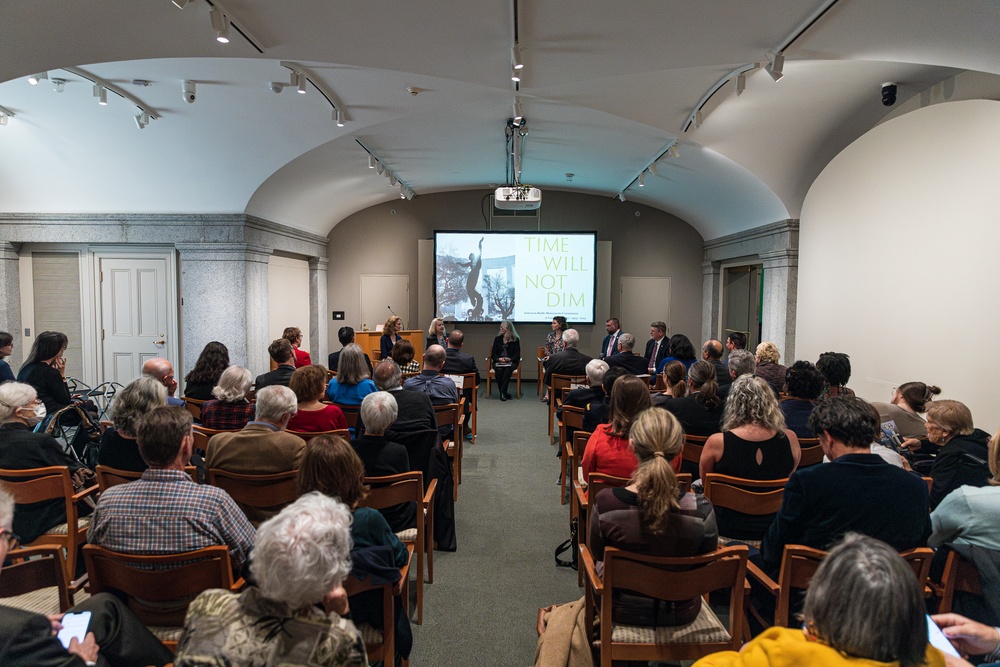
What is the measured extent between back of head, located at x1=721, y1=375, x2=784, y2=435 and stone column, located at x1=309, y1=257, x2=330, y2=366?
8.24 metres

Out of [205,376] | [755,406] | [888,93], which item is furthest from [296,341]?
[888,93]

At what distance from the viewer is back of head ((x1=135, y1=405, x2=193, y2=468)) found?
1.92 meters

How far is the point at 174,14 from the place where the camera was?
3.63 meters

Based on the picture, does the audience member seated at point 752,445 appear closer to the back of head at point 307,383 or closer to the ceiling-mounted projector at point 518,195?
the back of head at point 307,383

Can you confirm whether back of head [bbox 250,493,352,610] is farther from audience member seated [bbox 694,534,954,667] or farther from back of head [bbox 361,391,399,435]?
back of head [bbox 361,391,399,435]

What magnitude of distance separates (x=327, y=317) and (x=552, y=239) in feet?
14.7

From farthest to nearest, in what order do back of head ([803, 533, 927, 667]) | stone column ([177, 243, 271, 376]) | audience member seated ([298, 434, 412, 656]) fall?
stone column ([177, 243, 271, 376]) < audience member seated ([298, 434, 412, 656]) < back of head ([803, 533, 927, 667])

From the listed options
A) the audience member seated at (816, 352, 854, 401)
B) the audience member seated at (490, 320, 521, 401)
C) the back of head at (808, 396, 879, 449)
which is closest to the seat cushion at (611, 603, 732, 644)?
the back of head at (808, 396, 879, 449)

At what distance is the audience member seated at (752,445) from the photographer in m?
2.74

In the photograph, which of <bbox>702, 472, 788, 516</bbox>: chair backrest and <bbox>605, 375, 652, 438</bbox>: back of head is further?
<bbox>605, 375, 652, 438</bbox>: back of head

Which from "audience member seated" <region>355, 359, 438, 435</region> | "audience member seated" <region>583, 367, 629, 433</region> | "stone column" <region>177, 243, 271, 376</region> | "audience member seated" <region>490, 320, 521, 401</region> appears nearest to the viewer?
"audience member seated" <region>355, 359, 438, 435</region>

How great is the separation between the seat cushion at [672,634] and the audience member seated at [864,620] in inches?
38.6

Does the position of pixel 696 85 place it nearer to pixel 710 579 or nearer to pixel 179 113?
pixel 710 579

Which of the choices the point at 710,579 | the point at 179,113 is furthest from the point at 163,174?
the point at 710,579
